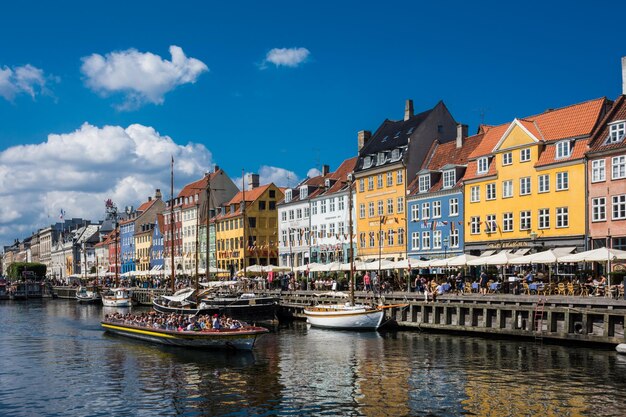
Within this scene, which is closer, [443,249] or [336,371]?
[336,371]

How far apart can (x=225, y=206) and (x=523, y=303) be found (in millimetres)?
75600

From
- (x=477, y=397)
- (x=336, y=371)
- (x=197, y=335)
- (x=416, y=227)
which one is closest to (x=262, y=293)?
(x=416, y=227)

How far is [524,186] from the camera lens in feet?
204

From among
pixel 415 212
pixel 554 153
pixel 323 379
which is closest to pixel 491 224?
pixel 554 153

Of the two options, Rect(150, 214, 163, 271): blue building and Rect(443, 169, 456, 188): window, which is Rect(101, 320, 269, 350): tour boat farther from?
Rect(150, 214, 163, 271): blue building

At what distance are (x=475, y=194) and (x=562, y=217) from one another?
10455mm

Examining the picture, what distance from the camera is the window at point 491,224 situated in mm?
64500

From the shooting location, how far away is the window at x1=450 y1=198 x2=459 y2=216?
6938 centimetres

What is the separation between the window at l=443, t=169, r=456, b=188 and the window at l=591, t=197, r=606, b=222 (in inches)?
635

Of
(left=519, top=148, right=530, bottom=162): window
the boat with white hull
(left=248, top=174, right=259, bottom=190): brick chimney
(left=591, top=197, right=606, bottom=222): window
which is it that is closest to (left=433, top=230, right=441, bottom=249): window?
(left=519, top=148, right=530, bottom=162): window

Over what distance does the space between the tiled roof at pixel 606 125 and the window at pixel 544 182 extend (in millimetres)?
4570

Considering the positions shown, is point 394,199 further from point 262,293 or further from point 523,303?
point 523,303

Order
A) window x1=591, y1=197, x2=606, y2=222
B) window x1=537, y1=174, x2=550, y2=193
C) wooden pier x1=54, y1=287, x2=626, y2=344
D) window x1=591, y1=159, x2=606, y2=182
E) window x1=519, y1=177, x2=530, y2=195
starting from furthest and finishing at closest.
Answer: window x1=519, y1=177, x2=530, y2=195, window x1=537, y1=174, x2=550, y2=193, window x1=591, y1=159, x2=606, y2=182, window x1=591, y1=197, x2=606, y2=222, wooden pier x1=54, y1=287, x2=626, y2=344

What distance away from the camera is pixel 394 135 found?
82125 millimetres
